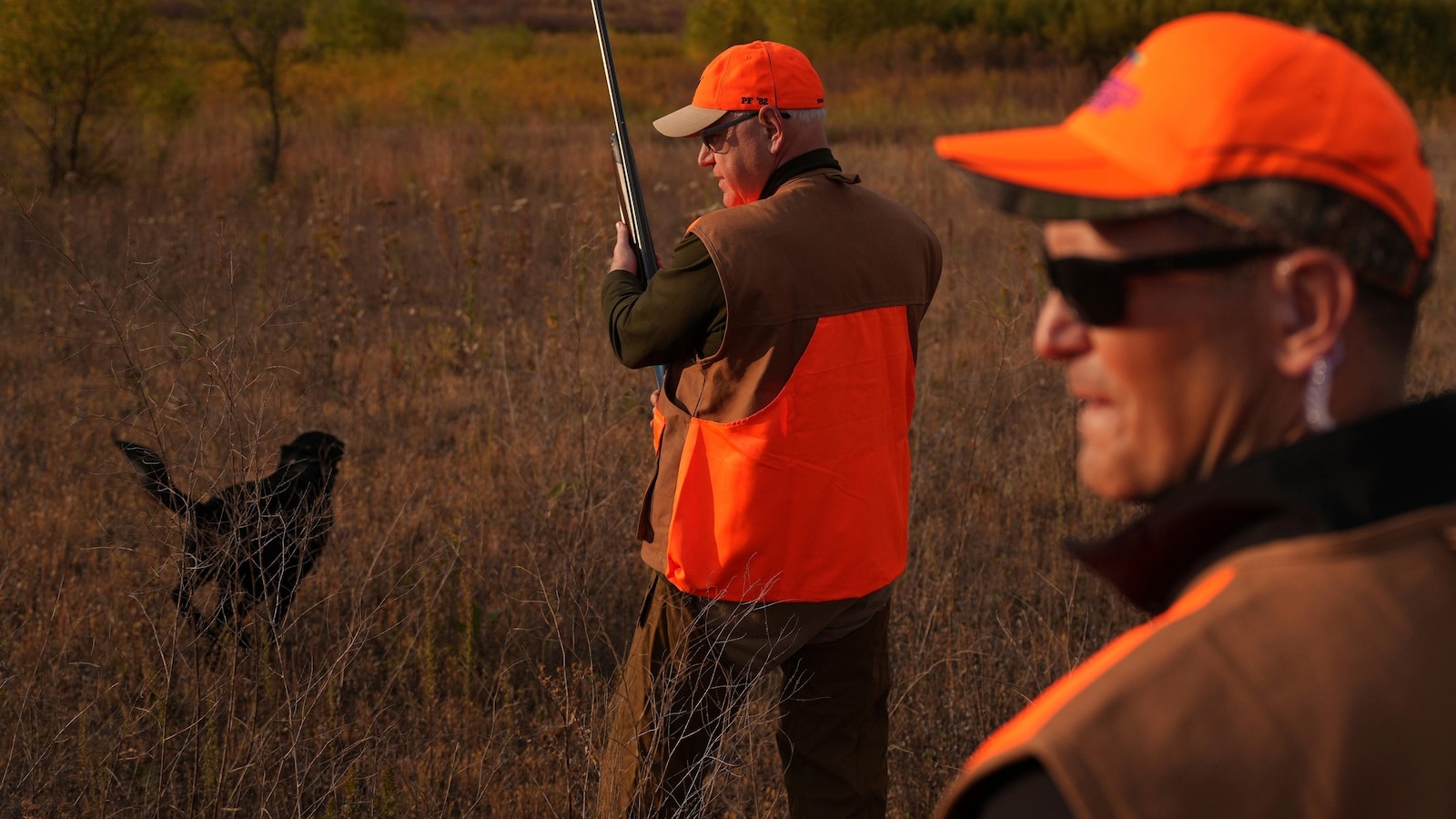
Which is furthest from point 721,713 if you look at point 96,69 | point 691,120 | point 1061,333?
point 96,69

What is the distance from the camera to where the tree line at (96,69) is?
1038 centimetres

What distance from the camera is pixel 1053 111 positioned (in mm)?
22625

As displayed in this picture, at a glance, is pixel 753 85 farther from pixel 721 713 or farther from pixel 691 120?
pixel 721 713

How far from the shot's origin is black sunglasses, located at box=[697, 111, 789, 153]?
260cm

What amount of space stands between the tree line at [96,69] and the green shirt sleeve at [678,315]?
857 cm

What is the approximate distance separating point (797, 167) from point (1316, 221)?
177 cm

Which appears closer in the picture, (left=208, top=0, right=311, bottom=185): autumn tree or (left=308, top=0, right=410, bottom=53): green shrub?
(left=208, top=0, right=311, bottom=185): autumn tree

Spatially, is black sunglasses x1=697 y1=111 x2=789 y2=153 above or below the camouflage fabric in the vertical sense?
below

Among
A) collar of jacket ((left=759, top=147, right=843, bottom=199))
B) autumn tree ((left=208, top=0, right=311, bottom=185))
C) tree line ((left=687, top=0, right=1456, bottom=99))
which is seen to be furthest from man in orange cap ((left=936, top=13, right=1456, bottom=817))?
tree line ((left=687, top=0, right=1456, bottom=99))

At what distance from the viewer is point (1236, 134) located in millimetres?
907

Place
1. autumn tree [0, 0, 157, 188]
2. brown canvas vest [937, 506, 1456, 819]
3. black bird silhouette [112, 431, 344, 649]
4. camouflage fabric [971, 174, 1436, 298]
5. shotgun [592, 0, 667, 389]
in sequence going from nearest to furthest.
→ 1. brown canvas vest [937, 506, 1456, 819]
2. camouflage fabric [971, 174, 1436, 298]
3. black bird silhouette [112, 431, 344, 649]
4. shotgun [592, 0, 667, 389]
5. autumn tree [0, 0, 157, 188]

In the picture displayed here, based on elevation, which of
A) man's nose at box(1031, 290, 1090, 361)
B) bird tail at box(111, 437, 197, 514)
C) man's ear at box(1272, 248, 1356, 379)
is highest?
man's ear at box(1272, 248, 1356, 379)

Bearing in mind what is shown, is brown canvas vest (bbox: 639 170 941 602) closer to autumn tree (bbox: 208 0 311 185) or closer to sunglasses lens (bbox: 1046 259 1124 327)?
sunglasses lens (bbox: 1046 259 1124 327)

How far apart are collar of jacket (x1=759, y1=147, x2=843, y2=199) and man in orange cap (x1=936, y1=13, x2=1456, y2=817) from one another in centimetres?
154
